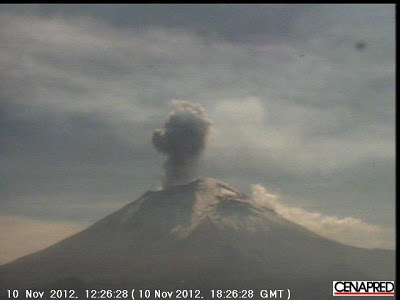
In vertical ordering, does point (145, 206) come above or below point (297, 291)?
above

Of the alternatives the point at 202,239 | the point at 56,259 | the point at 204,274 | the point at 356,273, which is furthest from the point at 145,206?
the point at 356,273

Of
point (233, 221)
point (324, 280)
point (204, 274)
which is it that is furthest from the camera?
point (233, 221)

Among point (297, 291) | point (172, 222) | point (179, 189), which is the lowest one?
point (297, 291)

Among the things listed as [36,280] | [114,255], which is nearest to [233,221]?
[114,255]

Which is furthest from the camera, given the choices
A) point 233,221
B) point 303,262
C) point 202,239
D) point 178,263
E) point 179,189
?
point 179,189

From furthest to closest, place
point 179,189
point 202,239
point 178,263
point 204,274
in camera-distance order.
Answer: point 179,189 < point 202,239 < point 178,263 < point 204,274

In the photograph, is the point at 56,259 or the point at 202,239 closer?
the point at 56,259

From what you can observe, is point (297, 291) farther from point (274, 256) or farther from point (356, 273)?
point (274, 256)

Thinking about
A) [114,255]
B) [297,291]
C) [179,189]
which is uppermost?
[179,189]

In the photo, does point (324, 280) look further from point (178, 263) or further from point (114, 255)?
point (114, 255)
